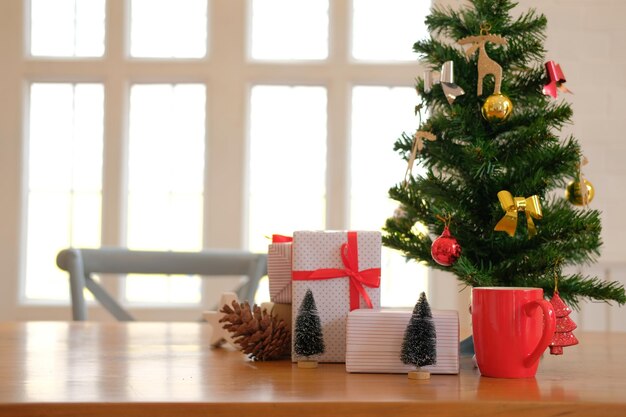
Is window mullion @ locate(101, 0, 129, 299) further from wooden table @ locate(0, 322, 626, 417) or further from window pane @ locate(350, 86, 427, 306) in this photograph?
wooden table @ locate(0, 322, 626, 417)

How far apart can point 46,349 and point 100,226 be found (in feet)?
9.12

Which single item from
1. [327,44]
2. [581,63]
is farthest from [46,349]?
[327,44]

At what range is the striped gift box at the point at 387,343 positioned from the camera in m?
0.90

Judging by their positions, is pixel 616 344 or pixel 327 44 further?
pixel 327 44

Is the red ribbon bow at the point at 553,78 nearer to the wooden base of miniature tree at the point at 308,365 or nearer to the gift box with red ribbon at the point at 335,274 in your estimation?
the gift box with red ribbon at the point at 335,274

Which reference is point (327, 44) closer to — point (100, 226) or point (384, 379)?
point (100, 226)

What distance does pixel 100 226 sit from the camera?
12.6ft

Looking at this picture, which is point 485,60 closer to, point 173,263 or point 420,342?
point 420,342

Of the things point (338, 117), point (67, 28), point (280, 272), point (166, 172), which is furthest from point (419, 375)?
point (67, 28)

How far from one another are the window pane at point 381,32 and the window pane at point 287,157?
301 millimetres

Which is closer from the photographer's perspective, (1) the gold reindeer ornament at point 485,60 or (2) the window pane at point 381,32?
(1) the gold reindeer ornament at point 485,60

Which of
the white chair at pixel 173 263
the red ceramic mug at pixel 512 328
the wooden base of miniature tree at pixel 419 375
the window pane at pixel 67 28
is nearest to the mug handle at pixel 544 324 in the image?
the red ceramic mug at pixel 512 328

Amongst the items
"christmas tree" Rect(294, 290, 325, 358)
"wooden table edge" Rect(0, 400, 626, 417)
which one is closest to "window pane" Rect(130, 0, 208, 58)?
"christmas tree" Rect(294, 290, 325, 358)

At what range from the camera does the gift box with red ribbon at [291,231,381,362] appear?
98cm
